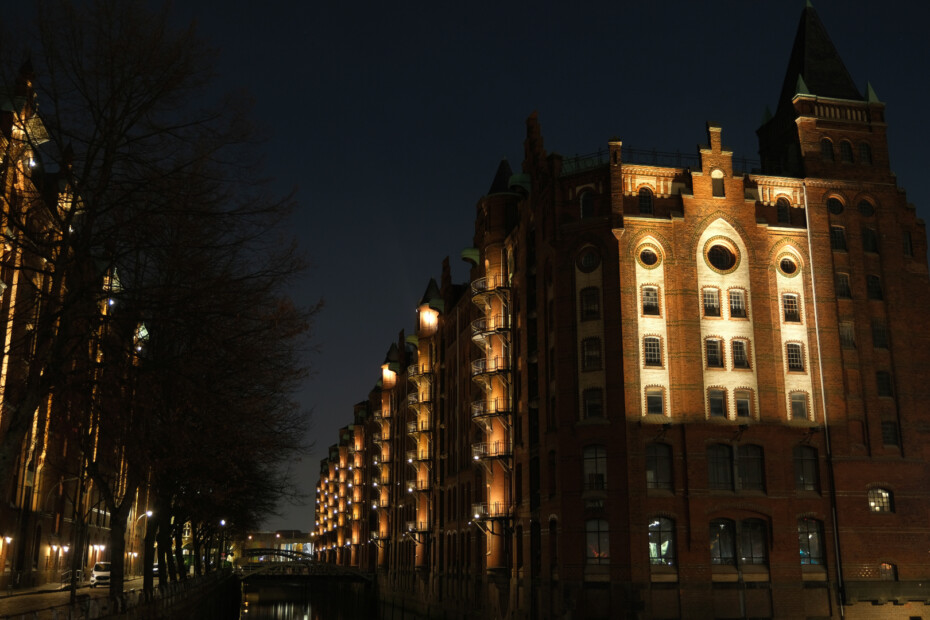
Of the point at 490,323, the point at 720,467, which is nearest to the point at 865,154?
the point at 720,467

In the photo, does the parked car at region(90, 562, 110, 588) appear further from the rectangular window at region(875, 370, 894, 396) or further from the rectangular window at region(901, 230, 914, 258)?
the rectangular window at region(901, 230, 914, 258)

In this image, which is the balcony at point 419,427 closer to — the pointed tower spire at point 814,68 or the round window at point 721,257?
the round window at point 721,257

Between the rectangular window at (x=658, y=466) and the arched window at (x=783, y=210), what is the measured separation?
1533 cm

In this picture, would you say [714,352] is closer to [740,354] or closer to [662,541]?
[740,354]

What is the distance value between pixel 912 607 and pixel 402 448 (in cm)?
5685

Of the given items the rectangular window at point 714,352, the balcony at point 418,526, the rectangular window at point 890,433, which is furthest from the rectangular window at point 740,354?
the balcony at point 418,526

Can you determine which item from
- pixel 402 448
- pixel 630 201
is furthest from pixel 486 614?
pixel 402 448

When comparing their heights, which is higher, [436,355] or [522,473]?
[436,355]

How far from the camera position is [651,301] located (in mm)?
48719

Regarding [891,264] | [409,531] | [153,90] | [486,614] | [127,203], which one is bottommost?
[486,614]

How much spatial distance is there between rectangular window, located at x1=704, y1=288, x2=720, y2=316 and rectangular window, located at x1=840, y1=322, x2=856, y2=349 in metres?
7.68

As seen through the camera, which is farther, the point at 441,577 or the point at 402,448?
the point at 402,448

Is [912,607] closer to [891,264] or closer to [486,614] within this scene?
[891,264]

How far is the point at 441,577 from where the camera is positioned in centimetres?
7012
